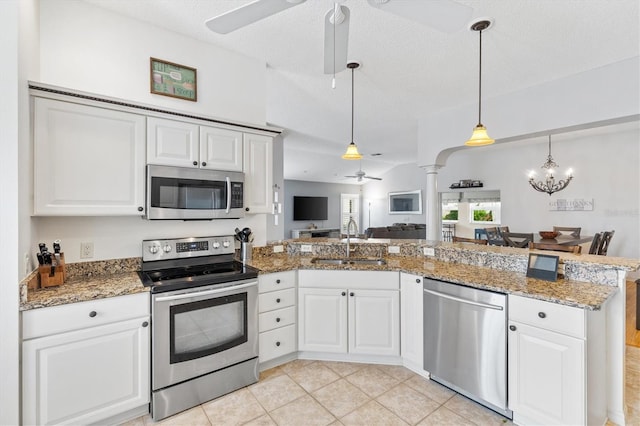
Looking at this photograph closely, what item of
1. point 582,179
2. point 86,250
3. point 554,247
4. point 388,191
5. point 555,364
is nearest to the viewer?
point 555,364

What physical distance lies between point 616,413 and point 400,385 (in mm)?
1302

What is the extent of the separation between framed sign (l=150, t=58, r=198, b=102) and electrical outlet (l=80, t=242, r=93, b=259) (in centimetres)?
128

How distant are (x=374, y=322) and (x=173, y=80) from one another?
2652 millimetres

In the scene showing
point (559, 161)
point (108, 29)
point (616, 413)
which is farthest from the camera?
point (559, 161)

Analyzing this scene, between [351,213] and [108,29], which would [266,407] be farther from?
[351,213]

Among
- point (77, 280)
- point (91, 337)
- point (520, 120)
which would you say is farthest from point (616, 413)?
point (77, 280)

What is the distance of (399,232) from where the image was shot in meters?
7.87

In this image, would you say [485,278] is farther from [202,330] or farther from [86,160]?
[86,160]

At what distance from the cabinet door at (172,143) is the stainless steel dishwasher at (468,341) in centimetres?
210

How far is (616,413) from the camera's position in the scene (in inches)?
74.9

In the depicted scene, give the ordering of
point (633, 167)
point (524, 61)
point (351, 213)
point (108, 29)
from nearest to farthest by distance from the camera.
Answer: point (108, 29) < point (524, 61) < point (633, 167) < point (351, 213)

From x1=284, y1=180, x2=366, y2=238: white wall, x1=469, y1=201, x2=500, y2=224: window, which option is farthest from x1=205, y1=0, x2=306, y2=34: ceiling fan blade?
x1=284, y1=180, x2=366, y2=238: white wall

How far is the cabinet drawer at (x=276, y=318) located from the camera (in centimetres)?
252

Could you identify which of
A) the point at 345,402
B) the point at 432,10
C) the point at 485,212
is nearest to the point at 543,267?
the point at 345,402
